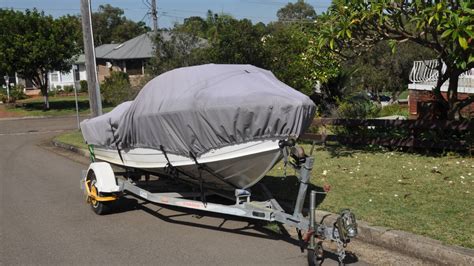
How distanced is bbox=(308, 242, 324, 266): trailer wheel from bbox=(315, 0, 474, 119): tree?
383 centimetres

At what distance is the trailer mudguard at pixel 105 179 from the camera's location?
798 centimetres

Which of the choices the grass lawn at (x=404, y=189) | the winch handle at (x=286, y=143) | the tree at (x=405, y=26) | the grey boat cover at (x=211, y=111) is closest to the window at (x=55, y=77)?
the grass lawn at (x=404, y=189)

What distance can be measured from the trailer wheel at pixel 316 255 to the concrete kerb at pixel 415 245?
1020mm

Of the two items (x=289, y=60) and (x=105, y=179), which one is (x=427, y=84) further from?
(x=105, y=179)

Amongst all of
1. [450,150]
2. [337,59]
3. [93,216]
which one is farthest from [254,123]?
[337,59]

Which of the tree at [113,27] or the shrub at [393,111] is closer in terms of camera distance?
the shrub at [393,111]

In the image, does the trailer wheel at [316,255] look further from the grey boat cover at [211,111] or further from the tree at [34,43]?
the tree at [34,43]

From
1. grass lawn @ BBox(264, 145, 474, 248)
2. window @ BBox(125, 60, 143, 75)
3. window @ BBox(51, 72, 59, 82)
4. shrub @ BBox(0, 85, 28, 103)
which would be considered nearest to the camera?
grass lawn @ BBox(264, 145, 474, 248)

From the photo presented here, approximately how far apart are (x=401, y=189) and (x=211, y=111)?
135 inches

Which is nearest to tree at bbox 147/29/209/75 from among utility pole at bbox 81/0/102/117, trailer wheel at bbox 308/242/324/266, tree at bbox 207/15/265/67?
tree at bbox 207/15/265/67

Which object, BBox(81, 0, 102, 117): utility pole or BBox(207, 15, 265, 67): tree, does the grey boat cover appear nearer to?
BBox(207, 15, 265, 67): tree

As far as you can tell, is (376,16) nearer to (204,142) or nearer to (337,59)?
(204,142)

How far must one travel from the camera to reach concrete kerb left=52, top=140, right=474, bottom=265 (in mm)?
5387

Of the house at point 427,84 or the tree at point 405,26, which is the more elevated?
the tree at point 405,26
